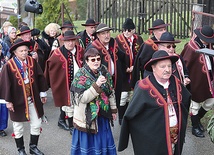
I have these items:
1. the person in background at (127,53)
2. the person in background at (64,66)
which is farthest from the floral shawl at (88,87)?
the person in background at (127,53)

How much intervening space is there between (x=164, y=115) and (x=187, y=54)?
2798 millimetres

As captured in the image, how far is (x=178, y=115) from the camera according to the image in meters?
4.59

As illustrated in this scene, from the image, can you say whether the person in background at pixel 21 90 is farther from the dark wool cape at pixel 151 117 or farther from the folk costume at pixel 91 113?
the dark wool cape at pixel 151 117

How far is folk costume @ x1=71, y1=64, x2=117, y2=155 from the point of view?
516 centimetres

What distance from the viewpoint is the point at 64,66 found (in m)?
7.18

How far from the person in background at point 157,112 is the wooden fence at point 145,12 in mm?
9785

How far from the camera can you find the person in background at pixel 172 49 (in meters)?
5.96

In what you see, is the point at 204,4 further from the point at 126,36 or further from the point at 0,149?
the point at 0,149

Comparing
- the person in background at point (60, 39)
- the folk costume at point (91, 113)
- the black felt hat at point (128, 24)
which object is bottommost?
the folk costume at point (91, 113)

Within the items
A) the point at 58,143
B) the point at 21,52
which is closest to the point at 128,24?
the point at 21,52

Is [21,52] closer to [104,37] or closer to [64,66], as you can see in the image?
[64,66]

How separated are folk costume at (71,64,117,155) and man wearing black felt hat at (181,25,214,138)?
213cm

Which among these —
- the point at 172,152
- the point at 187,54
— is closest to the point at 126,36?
the point at 187,54

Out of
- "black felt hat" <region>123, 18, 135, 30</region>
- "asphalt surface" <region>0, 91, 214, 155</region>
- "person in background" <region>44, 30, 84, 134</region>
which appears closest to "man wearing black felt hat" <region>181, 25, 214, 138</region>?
"asphalt surface" <region>0, 91, 214, 155</region>
